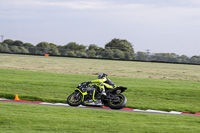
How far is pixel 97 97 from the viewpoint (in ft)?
45.3

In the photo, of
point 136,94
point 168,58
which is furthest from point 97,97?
point 168,58

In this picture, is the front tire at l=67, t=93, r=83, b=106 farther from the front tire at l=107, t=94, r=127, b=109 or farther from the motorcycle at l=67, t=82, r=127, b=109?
the front tire at l=107, t=94, r=127, b=109

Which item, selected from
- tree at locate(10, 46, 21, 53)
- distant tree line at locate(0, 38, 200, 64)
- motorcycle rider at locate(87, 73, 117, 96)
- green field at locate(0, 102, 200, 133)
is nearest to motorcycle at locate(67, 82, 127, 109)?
motorcycle rider at locate(87, 73, 117, 96)

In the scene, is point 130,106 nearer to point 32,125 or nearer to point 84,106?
point 84,106

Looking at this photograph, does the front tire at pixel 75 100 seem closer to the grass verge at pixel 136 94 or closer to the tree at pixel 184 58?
the grass verge at pixel 136 94

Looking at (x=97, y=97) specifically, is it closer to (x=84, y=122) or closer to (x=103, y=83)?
(x=103, y=83)

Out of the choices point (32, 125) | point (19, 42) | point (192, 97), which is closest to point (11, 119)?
point (32, 125)

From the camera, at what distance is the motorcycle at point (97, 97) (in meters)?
13.5

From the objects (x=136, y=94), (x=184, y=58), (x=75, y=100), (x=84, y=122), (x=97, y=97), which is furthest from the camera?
(x=184, y=58)

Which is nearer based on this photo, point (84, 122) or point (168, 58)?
point (84, 122)

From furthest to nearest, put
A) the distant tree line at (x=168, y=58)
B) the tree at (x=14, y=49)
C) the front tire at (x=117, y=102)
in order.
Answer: the tree at (x=14, y=49)
the distant tree line at (x=168, y=58)
the front tire at (x=117, y=102)

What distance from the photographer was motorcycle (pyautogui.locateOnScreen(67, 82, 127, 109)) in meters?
13.5

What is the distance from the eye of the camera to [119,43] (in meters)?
103

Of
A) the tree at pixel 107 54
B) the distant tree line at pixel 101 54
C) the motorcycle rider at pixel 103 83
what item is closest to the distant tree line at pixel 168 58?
the distant tree line at pixel 101 54
